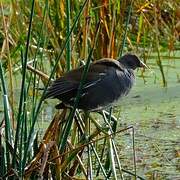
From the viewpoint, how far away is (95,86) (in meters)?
2.47

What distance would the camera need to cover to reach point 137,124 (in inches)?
138

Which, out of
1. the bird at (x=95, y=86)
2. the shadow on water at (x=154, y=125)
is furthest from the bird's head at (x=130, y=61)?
the shadow on water at (x=154, y=125)

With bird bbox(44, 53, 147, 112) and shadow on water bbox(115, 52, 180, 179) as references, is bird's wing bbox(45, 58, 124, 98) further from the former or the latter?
shadow on water bbox(115, 52, 180, 179)

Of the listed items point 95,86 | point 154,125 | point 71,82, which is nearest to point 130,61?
point 95,86

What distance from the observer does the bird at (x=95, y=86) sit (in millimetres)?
2369

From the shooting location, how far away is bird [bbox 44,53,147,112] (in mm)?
2369

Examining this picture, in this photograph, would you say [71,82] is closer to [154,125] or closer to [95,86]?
[95,86]

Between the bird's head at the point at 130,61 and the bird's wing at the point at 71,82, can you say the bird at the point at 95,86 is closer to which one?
the bird's wing at the point at 71,82

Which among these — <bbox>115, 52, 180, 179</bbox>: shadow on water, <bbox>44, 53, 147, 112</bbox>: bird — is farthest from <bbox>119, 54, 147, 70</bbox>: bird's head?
<bbox>115, 52, 180, 179</bbox>: shadow on water

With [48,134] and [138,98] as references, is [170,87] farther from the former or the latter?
[48,134]

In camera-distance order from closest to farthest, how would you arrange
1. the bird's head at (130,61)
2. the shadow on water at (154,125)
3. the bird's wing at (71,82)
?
1. the bird's wing at (71,82)
2. the bird's head at (130,61)
3. the shadow on water at (154,125)

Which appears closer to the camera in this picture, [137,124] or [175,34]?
[137,124]

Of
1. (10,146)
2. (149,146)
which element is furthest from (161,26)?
(10,146)

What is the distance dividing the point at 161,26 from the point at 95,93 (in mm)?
2292
